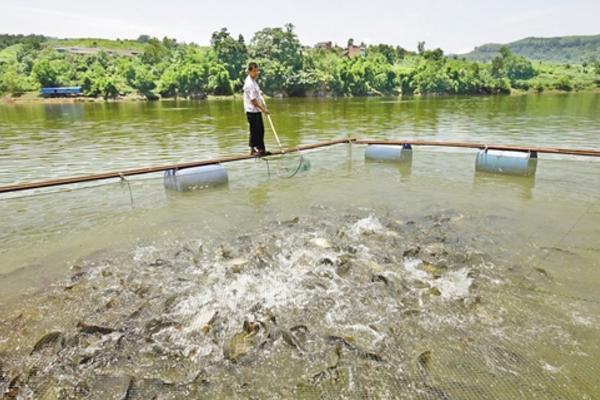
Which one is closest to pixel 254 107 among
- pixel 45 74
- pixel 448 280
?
pixel 448 280

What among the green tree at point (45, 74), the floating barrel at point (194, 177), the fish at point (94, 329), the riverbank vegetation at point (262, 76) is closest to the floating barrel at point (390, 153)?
the floating barrel at point (194, 177)

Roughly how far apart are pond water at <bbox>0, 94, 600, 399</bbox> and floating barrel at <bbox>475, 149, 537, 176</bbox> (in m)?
0.41

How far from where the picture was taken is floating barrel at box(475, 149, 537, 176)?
10.7 meters

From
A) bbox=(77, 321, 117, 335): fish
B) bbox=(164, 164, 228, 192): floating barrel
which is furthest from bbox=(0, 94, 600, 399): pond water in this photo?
bbox=(164, 164, 228, 192): floating barrel

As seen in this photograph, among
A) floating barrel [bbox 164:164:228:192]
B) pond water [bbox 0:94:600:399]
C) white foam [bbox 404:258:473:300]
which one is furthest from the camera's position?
floating barrel [bbox 164:164:228:192]

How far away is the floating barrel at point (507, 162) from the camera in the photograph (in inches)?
423

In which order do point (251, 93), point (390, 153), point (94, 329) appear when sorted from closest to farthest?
point (94, 329) < point (251, 93) < point (390, 153)

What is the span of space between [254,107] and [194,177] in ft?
8.17

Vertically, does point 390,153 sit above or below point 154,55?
below

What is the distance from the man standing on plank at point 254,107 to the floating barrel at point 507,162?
6569mm

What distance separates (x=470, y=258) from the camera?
5980mm

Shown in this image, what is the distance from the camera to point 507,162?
10.9 m

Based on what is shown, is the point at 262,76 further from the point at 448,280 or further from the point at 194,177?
the point at 448,280

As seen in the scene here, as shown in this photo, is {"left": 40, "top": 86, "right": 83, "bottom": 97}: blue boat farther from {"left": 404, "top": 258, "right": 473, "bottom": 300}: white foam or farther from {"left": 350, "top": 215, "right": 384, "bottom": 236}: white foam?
{"left": 404, "top": 258, "right": 473, "bottom": 300}: white foam
